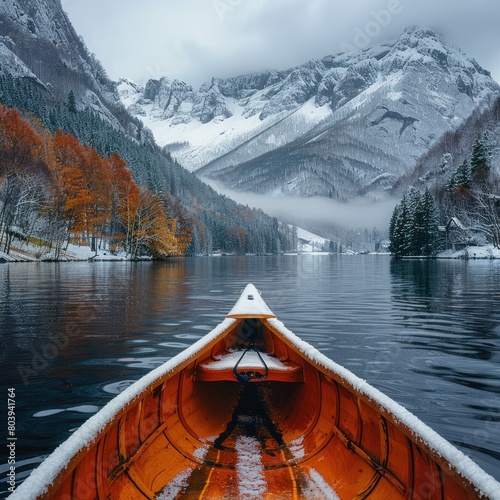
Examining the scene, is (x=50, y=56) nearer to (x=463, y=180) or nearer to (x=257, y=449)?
(x=463, y=180)

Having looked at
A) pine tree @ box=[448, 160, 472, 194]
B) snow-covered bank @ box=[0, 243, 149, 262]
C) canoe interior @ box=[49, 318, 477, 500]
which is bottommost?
canoe interior @ box=[49, 318, 477, 500]

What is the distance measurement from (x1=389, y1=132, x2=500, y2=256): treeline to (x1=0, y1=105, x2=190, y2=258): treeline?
43.2 metres

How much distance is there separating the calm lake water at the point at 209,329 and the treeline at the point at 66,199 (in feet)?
102

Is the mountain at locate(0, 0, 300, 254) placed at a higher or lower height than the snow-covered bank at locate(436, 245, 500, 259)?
higher

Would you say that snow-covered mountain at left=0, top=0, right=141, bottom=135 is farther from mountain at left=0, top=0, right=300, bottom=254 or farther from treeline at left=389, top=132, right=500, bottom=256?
treeline at left=389, top=132, right=500, bottom=256

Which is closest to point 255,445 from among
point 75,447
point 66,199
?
point 75,447

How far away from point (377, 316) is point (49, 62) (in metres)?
161

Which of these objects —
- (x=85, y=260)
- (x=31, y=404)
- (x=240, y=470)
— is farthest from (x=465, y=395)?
(x=85, y=260)

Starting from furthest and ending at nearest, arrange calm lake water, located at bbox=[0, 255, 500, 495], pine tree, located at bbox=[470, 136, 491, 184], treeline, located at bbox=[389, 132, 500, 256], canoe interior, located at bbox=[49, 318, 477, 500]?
pine tree, located at bbox=[470, 136, 491, 184], treeline, located at bbox=[389, 132, 500, 256], calm lake water, located at bbox=[0, 255, 500, 495], canoe interior, located at bbox=[49, 318, 477, 500]

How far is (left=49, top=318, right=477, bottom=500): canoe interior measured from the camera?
3.09m

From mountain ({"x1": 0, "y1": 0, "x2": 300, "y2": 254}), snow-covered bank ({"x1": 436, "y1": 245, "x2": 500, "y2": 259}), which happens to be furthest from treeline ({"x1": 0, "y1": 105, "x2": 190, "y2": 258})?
snow-covered bank ({"x1": 436, "y1": 245, "x2": 500, "y2": 259})

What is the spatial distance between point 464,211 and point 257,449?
80.5 metres

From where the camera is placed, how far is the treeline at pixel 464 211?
73188 mm

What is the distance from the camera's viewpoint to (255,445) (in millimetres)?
4801
